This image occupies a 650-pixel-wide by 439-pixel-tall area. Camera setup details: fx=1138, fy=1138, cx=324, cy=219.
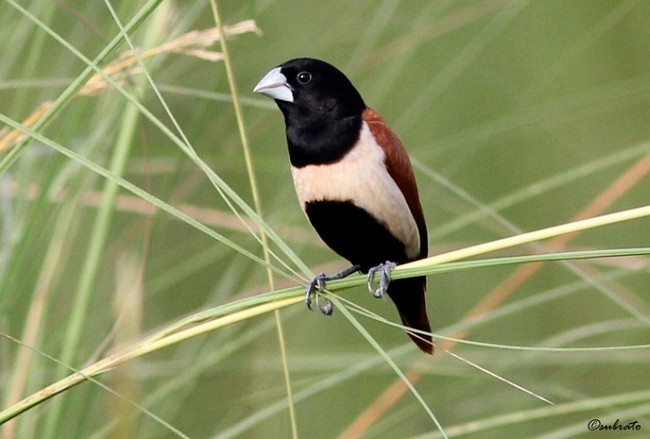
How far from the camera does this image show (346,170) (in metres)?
2.38

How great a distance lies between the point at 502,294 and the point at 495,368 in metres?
0.15

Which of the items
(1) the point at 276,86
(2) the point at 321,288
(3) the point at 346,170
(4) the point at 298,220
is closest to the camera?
(2) the point at 321,288

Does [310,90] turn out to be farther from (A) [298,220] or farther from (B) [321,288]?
(B) [321,288]

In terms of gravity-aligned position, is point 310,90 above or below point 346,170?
above

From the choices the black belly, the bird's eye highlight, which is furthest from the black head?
the black belly

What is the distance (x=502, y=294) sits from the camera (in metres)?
2.29

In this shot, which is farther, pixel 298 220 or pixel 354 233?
pixel 298 220

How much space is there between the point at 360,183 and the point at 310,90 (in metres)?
0.28

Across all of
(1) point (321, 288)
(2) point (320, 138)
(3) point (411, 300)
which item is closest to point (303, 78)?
(2) point (320, 138)

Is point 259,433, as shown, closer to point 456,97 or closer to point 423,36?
point 423,36

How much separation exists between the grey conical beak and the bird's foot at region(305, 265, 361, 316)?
409mm

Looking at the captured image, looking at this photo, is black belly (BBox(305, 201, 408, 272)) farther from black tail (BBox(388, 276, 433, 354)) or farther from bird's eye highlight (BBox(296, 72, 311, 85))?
bird's eye highlight (BBox(296, 72, 311, 85))

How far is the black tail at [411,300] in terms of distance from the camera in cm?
271

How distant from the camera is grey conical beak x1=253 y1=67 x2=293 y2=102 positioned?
8.23 ft
